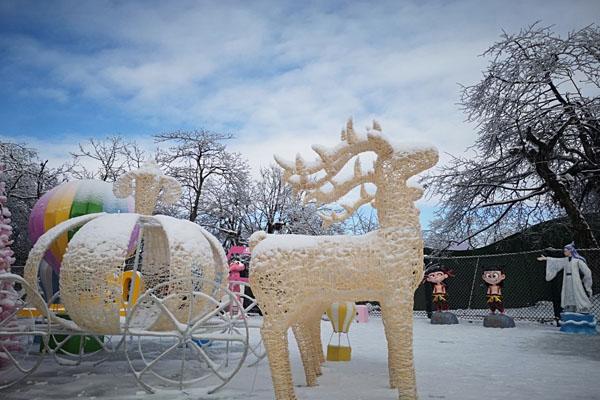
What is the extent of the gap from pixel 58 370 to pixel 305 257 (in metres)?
3.75

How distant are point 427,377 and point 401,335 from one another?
5.53ft

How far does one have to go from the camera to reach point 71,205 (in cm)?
826

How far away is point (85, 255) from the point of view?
4.33 meters

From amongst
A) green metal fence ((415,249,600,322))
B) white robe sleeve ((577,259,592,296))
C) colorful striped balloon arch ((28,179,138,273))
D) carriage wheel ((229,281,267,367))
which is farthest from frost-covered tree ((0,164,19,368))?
green metal fence ((415,249,600,322))

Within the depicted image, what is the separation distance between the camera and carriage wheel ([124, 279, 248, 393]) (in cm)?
414

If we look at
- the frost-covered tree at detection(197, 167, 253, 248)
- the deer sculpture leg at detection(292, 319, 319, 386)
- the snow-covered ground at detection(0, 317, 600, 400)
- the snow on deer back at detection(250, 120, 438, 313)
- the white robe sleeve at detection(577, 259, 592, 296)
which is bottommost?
the snow-covered ground at detection(0, 317, 600, 400)


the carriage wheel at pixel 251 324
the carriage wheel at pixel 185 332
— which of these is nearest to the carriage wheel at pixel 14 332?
the carriage wheel at pixel 185 332

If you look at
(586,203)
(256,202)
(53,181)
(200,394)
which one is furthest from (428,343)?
(53,181)

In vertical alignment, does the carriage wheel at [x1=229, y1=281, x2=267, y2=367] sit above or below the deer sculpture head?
below

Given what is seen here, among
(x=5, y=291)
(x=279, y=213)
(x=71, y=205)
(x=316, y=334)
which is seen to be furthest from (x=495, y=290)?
(x=279, y=213)

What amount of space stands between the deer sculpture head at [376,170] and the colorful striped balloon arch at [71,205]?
5093 mm

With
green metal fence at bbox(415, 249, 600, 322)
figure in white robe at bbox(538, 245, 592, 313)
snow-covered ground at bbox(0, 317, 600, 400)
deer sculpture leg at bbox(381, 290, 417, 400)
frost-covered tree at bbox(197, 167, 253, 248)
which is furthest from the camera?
frost-covered tree at bbox(197, 167, 253, 248)

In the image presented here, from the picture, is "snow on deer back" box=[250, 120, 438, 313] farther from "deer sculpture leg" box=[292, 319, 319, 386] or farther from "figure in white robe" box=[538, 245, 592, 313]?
"figure in white robe" box=[538, 245, 592, 313]

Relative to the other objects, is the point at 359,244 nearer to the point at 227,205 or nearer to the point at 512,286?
the point at 512,286
